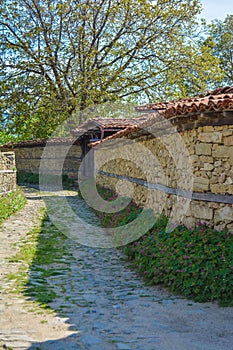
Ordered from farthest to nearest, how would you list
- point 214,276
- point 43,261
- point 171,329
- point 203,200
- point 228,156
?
point 43,261 → point 203,200 → point 228,156 → point 214,276 → point 171,329

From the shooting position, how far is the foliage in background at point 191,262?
19.9 ft

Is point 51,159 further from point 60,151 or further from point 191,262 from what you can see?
point 191,262

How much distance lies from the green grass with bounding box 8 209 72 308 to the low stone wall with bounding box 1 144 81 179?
51.0 feet

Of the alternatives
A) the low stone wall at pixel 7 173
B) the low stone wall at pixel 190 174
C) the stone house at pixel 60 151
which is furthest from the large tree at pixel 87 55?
the low stone wall at pixel 190 174

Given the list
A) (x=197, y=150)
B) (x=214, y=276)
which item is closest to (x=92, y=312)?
(x=214, y=276)

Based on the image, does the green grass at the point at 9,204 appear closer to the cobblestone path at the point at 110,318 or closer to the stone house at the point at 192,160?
the stone house at the point at 192,160

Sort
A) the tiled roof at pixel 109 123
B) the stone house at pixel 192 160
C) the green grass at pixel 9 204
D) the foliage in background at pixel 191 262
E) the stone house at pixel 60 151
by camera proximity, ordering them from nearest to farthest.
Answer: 1. the foliage in background at pixel 191 262
2. the stone house at pixel 192 160
3. the green grass at pixel 9 204
4. the tiled roof at pixel 109 123
5. the stone house at pixel 60 151

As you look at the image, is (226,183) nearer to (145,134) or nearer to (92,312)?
(92,312)

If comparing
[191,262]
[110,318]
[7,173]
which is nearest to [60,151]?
[7,173]

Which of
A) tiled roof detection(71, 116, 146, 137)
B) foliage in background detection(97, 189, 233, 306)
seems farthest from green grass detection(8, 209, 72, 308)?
tiled roof detection(71, 116, 146, 137)

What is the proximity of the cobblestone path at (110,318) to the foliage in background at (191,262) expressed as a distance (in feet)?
0.65

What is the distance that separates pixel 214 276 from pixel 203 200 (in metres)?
1.74

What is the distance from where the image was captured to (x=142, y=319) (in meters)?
5.45

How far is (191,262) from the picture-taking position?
6.59 metres
